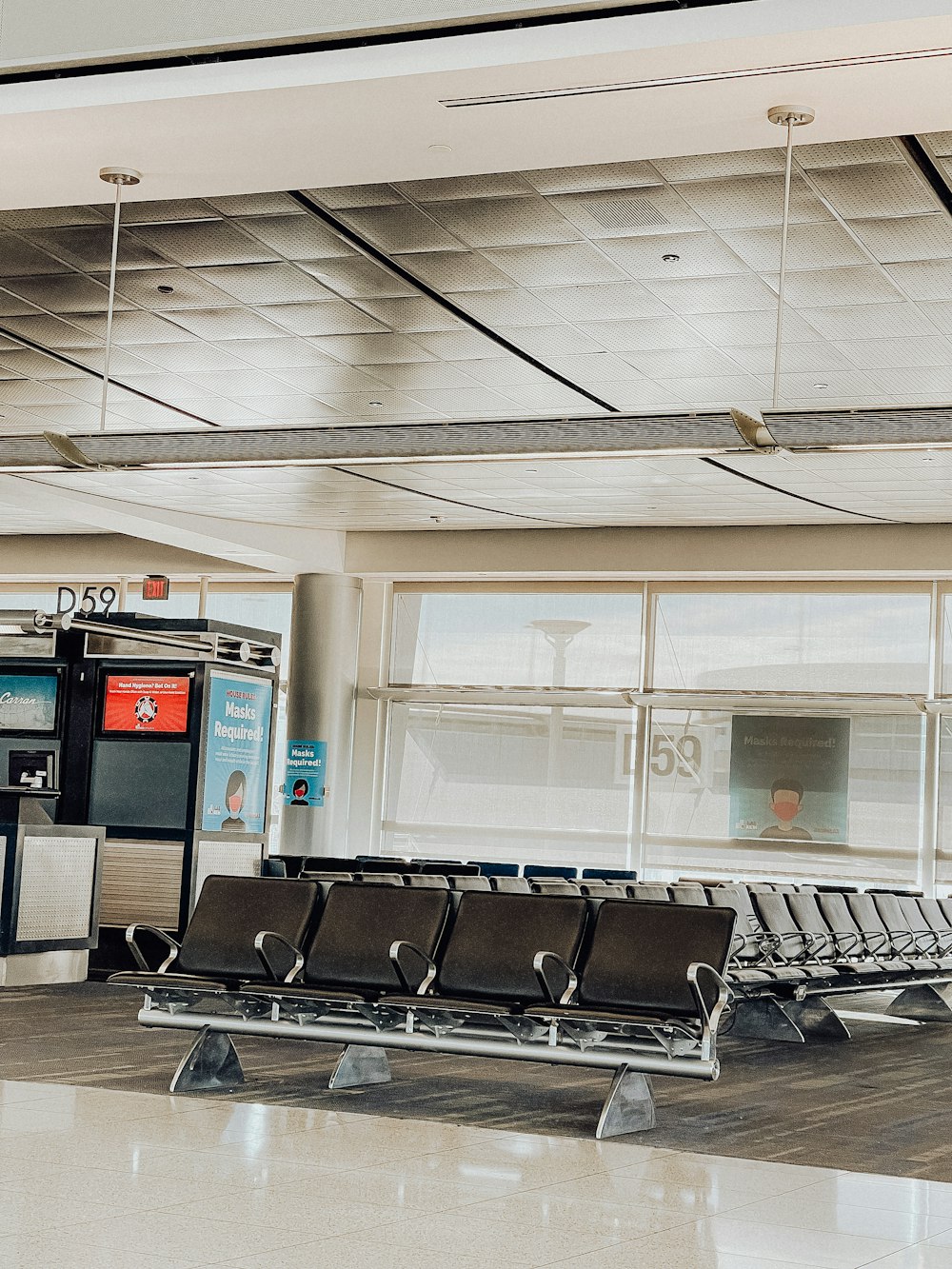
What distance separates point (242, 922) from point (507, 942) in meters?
1.13

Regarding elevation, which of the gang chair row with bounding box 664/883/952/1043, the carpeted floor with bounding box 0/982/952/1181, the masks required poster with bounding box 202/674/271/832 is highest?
the masks required poster with bounding box 202/674/271/832

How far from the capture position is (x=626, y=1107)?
17.2 feet

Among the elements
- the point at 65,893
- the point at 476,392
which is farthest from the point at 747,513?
the point at 65,893

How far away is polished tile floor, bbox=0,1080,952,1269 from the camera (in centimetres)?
354

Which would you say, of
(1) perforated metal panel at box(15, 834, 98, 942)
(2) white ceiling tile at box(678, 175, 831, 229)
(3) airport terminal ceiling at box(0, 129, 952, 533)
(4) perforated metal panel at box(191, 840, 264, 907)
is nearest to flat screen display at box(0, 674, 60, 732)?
(1) perforated metal panel at box(15, 834, 98, 942)

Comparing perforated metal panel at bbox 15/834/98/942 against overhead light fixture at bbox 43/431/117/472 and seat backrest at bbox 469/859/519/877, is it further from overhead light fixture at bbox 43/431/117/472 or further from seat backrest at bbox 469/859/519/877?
seat backrest at bbox 469/859/519/877

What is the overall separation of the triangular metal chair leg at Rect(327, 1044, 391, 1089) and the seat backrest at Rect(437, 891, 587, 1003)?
1.63 ft

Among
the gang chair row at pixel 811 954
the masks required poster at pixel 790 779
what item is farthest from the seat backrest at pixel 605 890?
the masks required poster at pixel 790 779

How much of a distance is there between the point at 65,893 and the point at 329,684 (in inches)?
284

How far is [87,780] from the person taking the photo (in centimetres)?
1059

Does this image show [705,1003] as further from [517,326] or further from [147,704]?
[147,704]

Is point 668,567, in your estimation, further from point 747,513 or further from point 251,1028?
point 251,1028

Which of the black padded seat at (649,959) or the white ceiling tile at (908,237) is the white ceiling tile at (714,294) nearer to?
the white ceiling tile at (908,237)

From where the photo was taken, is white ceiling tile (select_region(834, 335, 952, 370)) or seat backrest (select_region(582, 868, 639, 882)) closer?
white ceiling tile (select_region(834, 335, 952, 370))
